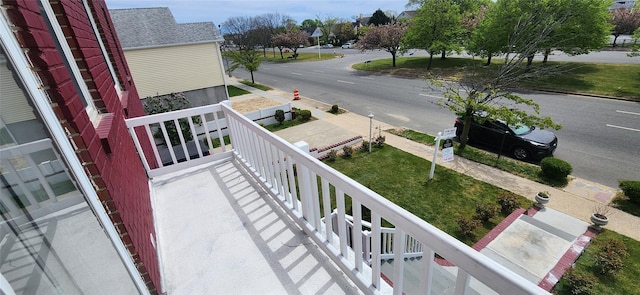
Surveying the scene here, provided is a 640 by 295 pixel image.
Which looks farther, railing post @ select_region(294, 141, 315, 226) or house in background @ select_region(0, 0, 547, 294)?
railing post @ select_region(294, 141, 315, 226)

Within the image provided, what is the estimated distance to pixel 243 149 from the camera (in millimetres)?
3900

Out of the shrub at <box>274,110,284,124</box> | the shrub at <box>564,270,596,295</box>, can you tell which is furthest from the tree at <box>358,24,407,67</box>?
the shrub at <box>564,270,596,295</box>

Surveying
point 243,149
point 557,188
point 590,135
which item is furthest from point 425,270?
point 590,135

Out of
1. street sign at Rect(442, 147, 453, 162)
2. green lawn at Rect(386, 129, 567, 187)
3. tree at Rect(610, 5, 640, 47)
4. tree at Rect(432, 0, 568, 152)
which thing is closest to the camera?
green lawn at Rect(386, 129, 567, 187)

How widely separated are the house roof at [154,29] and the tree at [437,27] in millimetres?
16280

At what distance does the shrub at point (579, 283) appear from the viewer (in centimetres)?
407

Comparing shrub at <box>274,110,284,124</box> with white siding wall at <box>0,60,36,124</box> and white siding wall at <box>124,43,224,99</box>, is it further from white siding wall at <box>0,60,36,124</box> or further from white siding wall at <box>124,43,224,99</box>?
white siding wall at <box>0,60,36,124</box>

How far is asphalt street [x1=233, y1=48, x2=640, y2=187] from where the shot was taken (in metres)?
7.98

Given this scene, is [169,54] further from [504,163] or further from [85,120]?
[504,163]

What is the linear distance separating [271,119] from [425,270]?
1179cm

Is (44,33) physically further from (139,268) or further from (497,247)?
(497,247)

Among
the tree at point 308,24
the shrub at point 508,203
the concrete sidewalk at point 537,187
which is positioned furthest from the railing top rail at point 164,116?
Answer: the tree at point 308,24

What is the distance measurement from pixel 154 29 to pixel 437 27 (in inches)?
780

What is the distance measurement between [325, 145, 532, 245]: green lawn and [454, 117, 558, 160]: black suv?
7.53 ft
